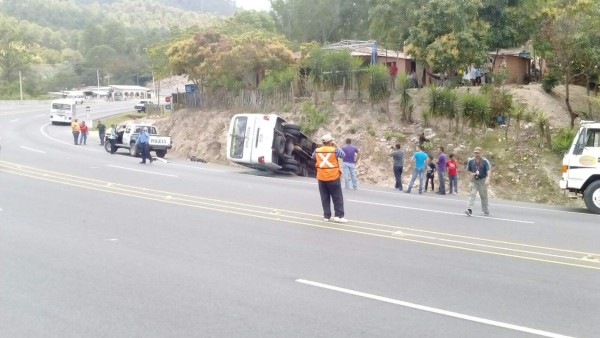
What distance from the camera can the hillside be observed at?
79.6ft

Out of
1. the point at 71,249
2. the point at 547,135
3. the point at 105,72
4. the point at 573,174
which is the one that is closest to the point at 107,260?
the point at 71,249

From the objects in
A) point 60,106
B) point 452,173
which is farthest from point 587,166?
point 60,106

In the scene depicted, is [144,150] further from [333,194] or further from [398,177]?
[333,194]

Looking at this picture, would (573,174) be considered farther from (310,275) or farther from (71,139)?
(71,139)

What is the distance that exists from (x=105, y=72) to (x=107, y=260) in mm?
126023

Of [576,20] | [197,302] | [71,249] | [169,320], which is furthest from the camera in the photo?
[576,20]

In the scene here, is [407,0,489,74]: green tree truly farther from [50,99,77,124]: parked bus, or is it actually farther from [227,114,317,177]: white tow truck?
[50,99,77,124]: parked bus

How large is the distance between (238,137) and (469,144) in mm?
9334

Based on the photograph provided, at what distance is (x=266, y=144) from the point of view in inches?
987

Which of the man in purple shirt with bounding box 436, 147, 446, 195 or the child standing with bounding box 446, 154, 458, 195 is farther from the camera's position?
the child standing with bounding box 446, 154, 458, 195

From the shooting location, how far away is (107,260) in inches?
390

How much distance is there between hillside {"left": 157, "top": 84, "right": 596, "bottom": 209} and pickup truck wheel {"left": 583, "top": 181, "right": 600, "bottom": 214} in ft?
15.0

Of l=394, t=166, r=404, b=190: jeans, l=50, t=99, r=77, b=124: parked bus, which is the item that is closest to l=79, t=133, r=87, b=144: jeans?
l=50, t=99, r=77, b=124: parked bus

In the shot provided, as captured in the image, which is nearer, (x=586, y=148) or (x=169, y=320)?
(x=169, y=320)
